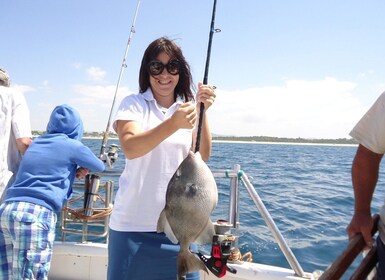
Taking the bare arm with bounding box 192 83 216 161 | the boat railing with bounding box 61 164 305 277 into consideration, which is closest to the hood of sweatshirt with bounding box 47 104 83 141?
the boat railing with bounding box 61 164 305 277

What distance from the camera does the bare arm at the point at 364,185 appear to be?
81.0 inches

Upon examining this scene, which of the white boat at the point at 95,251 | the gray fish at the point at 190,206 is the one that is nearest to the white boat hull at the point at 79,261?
the white boat at the point at 95,251

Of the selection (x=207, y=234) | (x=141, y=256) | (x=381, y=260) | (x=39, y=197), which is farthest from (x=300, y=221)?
(x=207, y=234)

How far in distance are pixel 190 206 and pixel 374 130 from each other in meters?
1.17

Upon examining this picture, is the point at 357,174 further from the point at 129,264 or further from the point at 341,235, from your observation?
the point at 341,235

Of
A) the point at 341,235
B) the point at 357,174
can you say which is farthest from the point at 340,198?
the point at 357,174

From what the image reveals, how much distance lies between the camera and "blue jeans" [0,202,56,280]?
2.64 m

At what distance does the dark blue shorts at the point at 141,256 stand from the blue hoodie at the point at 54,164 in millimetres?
1017

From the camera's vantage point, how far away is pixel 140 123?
205 centimetres

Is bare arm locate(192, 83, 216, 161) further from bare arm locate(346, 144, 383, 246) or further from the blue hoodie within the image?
the blue hoodie

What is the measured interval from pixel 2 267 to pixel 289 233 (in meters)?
6.13

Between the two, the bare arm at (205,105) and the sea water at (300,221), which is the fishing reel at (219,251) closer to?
the bare arm at (205,105)

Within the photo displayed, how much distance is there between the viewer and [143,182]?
2.05m

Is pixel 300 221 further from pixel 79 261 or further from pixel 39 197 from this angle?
pixel 39 197
